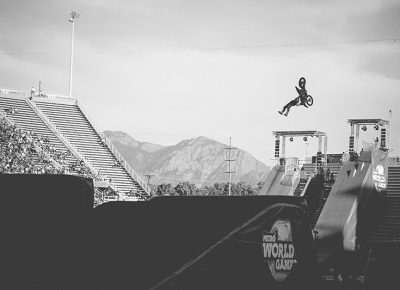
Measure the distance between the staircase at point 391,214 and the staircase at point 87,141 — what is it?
20894 mm

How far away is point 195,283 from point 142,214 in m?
0.83

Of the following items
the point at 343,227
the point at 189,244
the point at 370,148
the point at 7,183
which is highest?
the point at 370,148

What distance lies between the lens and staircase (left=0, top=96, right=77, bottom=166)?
1534 inches

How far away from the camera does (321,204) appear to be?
23.4 meters

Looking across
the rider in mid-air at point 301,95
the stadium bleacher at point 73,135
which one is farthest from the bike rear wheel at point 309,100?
the stadium bleacher at point 73,135

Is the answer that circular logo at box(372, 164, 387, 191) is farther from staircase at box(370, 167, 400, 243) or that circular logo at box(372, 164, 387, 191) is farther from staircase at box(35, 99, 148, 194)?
staircase at box(35, 99, 148, 194)

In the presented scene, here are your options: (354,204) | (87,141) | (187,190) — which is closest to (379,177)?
(354,204)

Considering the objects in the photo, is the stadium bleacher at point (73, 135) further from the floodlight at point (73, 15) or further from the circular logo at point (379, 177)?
the circular logo at point (379, 177)

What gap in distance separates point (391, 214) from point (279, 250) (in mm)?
19645

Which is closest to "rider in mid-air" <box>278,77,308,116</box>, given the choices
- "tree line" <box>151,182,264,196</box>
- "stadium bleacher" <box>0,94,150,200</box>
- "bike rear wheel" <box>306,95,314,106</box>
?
"bike rear wheel" <box>306,95,314,106</box>

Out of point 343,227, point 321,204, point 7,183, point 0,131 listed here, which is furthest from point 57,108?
point 7,183

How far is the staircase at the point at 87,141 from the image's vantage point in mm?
41250

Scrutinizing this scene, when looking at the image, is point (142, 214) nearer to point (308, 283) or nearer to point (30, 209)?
point (30, 209)

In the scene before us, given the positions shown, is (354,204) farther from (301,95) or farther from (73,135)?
(73,135)
